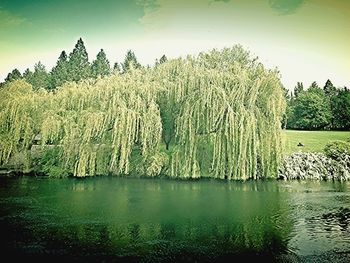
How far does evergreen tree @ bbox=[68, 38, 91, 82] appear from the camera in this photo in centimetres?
4150

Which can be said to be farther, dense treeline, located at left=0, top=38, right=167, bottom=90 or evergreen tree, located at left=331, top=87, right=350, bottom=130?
dense treeline, located at left=0, top=38, right=167, bottom=90

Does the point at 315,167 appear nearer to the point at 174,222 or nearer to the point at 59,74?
the point at 174,222

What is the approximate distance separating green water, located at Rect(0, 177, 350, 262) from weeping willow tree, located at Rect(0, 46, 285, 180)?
173 centimetres

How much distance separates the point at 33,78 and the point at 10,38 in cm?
2756

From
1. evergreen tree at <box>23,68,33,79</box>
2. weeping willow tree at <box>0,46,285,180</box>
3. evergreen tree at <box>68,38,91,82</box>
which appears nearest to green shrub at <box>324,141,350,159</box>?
weeping willow tree at <box>0,46,285,180</box>

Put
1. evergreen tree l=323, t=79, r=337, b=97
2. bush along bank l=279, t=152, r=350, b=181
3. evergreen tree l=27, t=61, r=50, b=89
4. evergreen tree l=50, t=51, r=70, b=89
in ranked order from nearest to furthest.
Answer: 1. bush along bank l=279, t=152, r=350, b=181
2. evergreen tree l=50, t=51, r=70, b=89
3. evergreen tree l=27, t=61, r=50, b=89
4. evergreen tree l=323, t=79, r=337, b=97

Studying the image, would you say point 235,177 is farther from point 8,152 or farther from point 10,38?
point 10,38

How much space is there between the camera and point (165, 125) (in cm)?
1736

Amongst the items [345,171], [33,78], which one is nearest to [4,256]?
[345,171]

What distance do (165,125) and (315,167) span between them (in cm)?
739

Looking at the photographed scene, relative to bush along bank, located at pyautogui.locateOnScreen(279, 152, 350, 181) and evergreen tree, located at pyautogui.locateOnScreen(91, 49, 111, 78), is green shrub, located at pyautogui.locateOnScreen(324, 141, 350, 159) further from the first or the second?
evergreen tree, located at pyautogui.locateOnScreen(91, 49, 111, 78)

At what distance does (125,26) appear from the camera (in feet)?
65.5

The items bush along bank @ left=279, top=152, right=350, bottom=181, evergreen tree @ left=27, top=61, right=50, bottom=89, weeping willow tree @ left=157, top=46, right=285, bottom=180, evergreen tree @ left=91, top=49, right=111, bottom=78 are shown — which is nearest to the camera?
weeping willow tree @ left=157, top=46, right=285, bottom=180

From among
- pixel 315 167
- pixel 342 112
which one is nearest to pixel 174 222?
pixel 315 167
